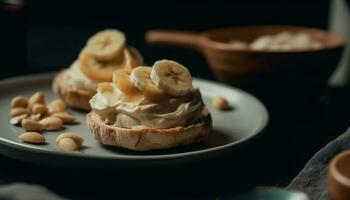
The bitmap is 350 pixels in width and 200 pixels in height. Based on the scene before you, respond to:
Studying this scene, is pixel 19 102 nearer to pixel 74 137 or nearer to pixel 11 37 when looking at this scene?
pixel 74 137

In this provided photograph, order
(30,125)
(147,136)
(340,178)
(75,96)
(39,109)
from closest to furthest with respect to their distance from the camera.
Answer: (340,178) → (147,136) → (30,125) → (39,109) → (75,96)

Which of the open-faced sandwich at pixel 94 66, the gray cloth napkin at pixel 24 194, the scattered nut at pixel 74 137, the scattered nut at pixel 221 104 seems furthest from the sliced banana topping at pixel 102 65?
the gray cloth napkin at pixel 24 194

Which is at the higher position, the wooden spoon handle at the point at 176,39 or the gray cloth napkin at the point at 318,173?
the gray cloth napkin at the point at 318,173

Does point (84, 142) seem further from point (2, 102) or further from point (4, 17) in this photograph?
point (4, 17)

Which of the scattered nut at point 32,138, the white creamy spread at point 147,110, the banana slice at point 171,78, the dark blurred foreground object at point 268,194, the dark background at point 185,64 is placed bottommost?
the dark background at point 185,64

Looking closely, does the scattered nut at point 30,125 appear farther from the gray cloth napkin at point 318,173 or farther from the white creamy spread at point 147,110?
the gray cloth napkin at point 318,173

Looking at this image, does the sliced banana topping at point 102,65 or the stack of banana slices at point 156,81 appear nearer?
the stack of banana slices at point 156,81

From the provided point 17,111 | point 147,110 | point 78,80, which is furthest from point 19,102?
point 147,110

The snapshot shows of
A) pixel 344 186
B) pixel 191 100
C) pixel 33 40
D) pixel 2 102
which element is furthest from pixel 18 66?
pixel 344 186
